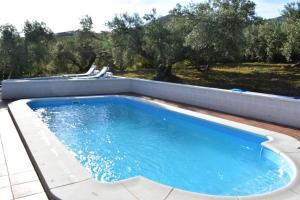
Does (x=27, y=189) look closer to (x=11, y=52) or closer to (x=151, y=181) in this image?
(x=151, y=181)

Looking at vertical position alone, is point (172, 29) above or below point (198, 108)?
above

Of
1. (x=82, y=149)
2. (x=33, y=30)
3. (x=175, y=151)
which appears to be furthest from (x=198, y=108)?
(x=33, y=30)

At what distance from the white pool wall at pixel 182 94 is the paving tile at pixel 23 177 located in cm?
590

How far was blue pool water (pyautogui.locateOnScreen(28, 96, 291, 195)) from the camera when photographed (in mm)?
5156

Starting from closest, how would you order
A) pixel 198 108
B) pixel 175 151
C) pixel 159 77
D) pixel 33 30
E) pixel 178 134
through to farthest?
pixel 175 151, pixel 178 134, pixel 198 108, pixel 159 77, pixel 33 30

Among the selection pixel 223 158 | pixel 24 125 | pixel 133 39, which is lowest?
pixel 223 158

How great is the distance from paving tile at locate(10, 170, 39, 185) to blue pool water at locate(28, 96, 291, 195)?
1.22 metres

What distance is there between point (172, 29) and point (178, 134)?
28.6ft

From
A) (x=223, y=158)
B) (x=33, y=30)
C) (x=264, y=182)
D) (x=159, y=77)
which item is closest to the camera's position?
(x=264, y=182)

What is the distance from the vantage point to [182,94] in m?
10.6

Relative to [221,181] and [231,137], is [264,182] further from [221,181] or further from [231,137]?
[231,137]

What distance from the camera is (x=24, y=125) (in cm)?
670

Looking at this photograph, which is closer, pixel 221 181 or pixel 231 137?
pixel 221 181

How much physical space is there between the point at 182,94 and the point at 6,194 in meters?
7.62
